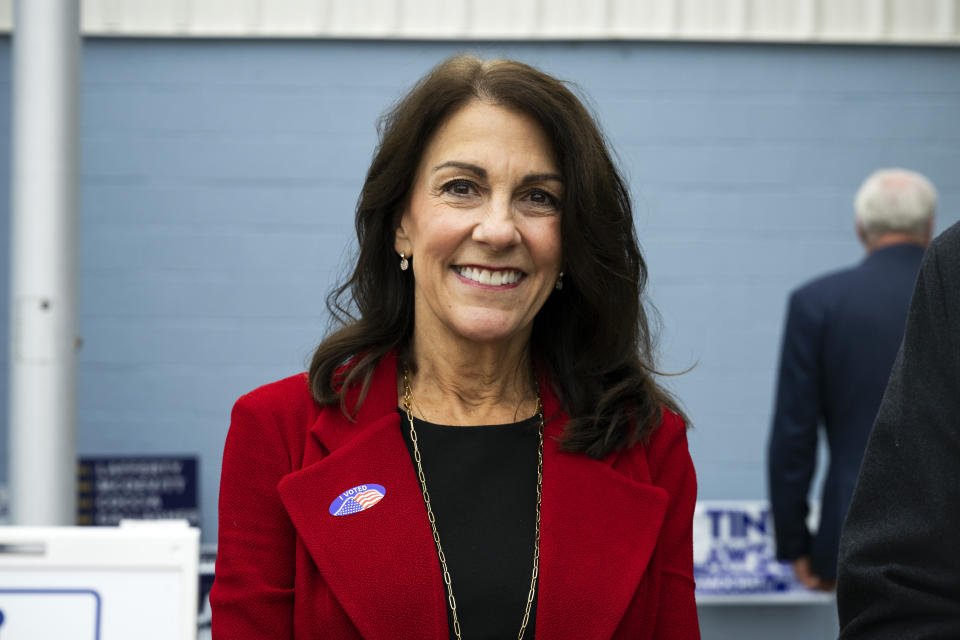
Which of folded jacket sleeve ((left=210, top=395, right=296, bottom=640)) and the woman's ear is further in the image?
the woman's ear

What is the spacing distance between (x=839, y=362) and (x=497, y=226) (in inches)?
92.9

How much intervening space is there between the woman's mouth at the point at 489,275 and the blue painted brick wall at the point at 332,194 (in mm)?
3530

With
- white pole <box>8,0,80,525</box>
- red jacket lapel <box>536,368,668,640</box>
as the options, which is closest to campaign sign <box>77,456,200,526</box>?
white pole <box>8,0,80,525</box>

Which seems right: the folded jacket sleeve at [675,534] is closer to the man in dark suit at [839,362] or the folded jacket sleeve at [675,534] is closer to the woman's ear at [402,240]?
the woman's ear at [402,240]

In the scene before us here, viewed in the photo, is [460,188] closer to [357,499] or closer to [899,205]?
[357,499]

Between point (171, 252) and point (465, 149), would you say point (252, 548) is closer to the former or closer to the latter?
point (465, 149)

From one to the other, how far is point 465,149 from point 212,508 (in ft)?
12.9

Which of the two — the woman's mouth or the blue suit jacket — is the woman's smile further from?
the blue suit jacket

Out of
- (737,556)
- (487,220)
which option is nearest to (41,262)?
Answer: (487,220)

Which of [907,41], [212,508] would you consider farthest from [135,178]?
[907,41]

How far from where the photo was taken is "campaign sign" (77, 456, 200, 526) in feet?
17.3

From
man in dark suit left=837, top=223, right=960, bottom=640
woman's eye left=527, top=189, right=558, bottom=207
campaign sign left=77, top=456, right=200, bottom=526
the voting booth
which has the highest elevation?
woman's eye left=527, top=189, right=558, bottom=207

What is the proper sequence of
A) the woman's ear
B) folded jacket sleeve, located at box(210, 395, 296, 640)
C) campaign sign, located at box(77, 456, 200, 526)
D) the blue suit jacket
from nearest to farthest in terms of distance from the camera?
folded jacket sleeve, located at box(210, 395, 296, 640) → the woman's ear → the blue suit jacket → campaign sign, located at box(77, 456, 200, 526)

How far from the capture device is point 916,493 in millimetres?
1253
